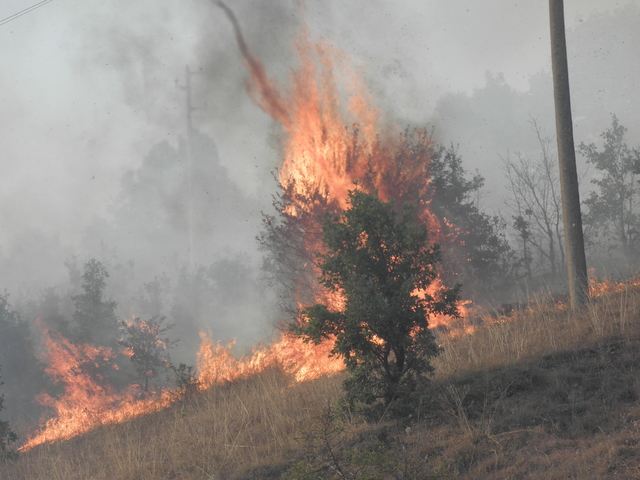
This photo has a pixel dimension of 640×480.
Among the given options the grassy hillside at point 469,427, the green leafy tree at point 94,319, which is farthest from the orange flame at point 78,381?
the grassy hillside at point 469,427

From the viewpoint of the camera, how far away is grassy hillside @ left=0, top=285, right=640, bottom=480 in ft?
12.2

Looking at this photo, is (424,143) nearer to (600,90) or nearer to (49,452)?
(49,452)

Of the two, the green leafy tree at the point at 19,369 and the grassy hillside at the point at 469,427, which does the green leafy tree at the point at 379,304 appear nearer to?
the grassy hillside at the point at 469,427

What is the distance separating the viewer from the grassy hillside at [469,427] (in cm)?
371

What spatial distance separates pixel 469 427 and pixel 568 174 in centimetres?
674

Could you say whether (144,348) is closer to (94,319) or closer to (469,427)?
(94,319)

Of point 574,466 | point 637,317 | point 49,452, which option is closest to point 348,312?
point 574,466

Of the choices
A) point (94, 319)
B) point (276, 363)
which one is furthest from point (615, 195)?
point (94, 319)

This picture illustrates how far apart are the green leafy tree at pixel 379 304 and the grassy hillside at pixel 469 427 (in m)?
0.43

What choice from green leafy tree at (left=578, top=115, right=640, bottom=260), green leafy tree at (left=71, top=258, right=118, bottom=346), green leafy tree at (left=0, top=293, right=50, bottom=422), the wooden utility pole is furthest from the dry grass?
green leafy tree at (left=71, top=258, right=118, bottom=346)

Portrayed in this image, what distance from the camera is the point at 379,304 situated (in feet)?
15.8

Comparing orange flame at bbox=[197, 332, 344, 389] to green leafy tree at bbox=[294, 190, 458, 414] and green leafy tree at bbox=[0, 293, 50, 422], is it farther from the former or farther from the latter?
green leafy tree at bbox=[0, 293, 50, 422]

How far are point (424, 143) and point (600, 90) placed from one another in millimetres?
66365

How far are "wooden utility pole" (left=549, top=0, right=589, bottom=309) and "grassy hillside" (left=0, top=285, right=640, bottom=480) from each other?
69 cm
